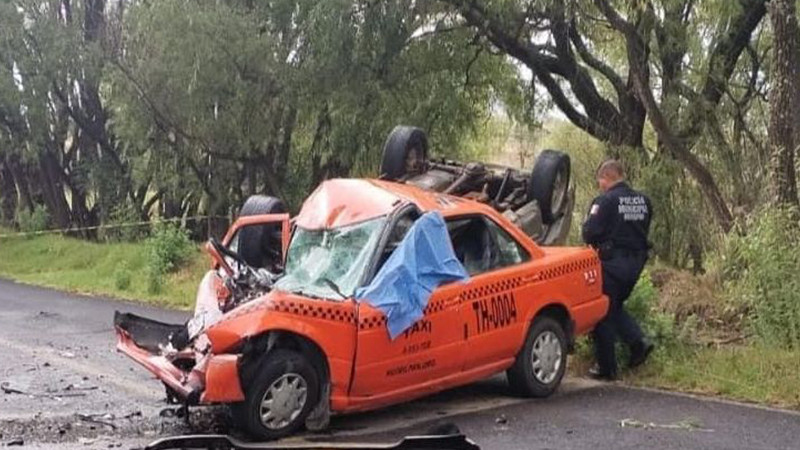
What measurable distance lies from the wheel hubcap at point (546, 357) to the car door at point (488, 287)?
0.28 m

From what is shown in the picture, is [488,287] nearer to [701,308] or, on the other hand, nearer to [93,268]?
[701,308]

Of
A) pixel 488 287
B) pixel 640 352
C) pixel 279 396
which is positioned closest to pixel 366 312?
pixel 279 396

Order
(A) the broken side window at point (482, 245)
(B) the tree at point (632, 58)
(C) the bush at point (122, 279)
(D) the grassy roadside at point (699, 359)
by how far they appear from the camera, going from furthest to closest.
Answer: (C) the bush at point (122, 279), (B) the tree at point (632, 58), (D) the grassy roadside at point (699, 359), (A) the broken side window at point (482, 245)

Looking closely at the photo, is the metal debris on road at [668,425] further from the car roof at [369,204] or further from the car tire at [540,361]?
the car roof at [369,204]

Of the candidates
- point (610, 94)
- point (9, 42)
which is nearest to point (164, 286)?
point (610, 94)

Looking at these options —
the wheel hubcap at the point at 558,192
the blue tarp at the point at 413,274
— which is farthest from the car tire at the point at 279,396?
the wheel hubcap at the point at 558,192

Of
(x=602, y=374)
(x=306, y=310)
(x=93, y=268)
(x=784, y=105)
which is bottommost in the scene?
(x=93, y=268)

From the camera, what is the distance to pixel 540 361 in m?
9.08

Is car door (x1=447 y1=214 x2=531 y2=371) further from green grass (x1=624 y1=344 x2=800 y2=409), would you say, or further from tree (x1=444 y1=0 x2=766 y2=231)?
tree (x1=444 y1=0 x2=766 y2=231)

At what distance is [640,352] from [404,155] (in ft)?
9.96

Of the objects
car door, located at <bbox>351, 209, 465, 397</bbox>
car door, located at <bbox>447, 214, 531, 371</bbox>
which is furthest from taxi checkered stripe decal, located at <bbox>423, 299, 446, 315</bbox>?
car door, located at <bbox>447, 214, 531, 371</bbox>

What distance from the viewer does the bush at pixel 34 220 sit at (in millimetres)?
32125

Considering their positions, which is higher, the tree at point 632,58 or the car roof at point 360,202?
the tree at point 632,58

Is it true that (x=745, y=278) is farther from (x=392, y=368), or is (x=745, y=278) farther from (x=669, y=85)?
(x=669, y=85)
